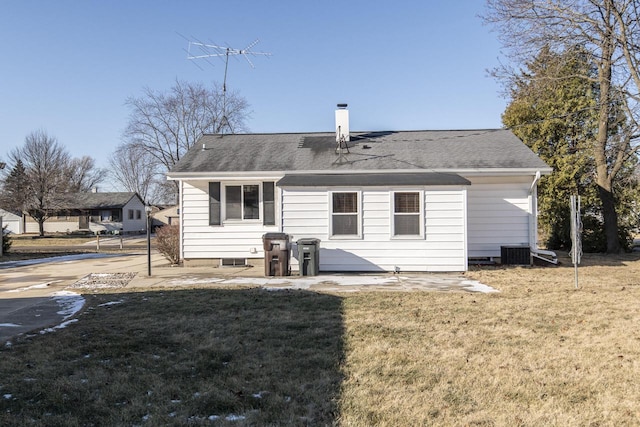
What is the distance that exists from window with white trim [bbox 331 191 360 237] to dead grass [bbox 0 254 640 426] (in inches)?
166

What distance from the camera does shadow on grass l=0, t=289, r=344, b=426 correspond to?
10.9 feet

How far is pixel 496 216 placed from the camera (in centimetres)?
1305

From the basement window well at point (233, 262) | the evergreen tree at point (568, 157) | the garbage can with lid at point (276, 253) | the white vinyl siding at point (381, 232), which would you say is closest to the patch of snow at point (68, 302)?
the garbage can with lid at point (276, 253)

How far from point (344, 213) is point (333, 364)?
747 cm

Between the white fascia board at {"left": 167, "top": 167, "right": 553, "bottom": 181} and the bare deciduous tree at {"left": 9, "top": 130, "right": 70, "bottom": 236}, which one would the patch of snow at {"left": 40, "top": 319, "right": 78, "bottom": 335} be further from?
the bare deciduous tree at {"left": 9, "top": 130, "right": 70, "bottom": 236}

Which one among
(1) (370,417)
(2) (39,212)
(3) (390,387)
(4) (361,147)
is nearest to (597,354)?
(3) (390,387)

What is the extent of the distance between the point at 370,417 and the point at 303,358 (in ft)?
4.82

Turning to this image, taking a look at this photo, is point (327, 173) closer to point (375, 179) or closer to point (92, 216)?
point (375, 179)

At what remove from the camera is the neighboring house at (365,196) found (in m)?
11.5

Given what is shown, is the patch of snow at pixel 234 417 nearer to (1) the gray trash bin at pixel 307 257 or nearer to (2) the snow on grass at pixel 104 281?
(2) the snow on grass at pixel 104 281

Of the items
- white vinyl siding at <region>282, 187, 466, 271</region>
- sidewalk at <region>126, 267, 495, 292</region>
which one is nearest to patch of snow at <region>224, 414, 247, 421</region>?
sidewalk at <region>126, 267, 495, 292</region>

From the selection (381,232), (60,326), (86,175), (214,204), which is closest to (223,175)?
(214,204)

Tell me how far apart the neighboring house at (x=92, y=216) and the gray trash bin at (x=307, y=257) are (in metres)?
41.0

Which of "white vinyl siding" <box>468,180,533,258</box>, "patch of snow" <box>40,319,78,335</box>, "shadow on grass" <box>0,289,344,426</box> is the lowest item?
"shadow on grass" <box>0,289,344,426</box>
